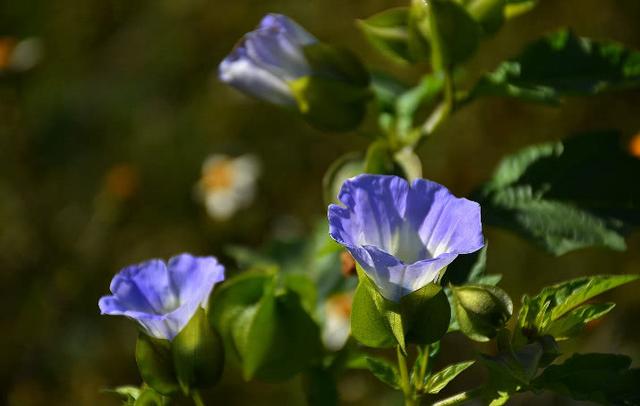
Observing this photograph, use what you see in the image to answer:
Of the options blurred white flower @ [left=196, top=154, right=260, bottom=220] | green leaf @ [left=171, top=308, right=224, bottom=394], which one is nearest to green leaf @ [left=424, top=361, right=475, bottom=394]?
green leaf @ [left=171, top=308, right=224, bottom=394]

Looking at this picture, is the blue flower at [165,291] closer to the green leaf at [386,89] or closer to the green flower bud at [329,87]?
the green flower bud at [329,87]

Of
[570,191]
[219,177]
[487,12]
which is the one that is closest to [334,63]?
[487,12]

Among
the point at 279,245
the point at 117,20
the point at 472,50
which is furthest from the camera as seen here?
the point at 117,20

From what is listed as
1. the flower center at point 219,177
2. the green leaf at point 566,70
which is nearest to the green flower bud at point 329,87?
the green leaf at point 566,70

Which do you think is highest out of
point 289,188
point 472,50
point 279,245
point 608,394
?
point 472,50

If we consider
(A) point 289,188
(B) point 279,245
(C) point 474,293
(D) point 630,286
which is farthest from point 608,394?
(A) point 289,188

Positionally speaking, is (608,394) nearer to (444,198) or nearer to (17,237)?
(444,198)
